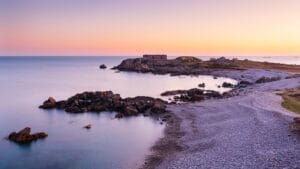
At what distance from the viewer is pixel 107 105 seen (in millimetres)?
53906

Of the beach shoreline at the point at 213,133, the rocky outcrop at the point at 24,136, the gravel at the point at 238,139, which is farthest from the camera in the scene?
the rocky outcrop at the point at 24,136

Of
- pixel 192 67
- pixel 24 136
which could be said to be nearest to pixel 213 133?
pixel 24 136

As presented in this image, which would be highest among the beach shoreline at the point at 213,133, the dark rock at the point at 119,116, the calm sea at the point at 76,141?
the beach shoreline at the point at 213,133

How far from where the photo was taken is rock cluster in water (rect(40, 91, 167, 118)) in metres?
50.0

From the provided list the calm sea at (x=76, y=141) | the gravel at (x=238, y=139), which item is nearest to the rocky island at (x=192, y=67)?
the gravel at (x=238, y=139)

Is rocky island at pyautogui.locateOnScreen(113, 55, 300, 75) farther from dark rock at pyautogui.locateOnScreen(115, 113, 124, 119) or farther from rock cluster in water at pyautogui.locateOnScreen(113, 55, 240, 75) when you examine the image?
dark rock at pyautogui.locateOnScreen(115, 113, 124, 119)

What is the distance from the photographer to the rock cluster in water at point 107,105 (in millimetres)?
49969

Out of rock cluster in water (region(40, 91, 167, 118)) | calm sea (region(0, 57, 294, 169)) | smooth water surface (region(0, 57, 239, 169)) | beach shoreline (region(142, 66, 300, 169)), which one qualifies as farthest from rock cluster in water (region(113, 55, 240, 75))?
calm sea (region(0, 57, 294, 169))

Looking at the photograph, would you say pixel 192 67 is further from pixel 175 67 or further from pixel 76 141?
pixel 76 141

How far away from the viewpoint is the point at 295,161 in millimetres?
23469

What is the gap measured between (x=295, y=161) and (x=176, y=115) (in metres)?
23.8

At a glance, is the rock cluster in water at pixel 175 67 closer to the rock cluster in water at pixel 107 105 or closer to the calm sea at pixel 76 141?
the rock cluster in water at pixel 107 105

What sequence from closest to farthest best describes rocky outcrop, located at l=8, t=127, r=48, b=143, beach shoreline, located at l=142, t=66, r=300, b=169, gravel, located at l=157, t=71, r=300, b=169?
1. gravel, located at l=157, t=71, r=300, b=169
2. beach shoreline, located at l=142, t=66, r=300, b=169
3. rocky outcrop, located at l=8, t=127, r=48, b=143

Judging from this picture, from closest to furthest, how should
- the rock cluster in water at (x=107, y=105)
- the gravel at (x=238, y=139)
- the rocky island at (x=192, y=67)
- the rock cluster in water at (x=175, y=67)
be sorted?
1. the gravel at (x=238, y=139)
2. the rock cluster in water at (x=107, y=105)
3. the rocky island at (x=192, y=67)
4. the rock cluster in water at (x=175, y=67)
